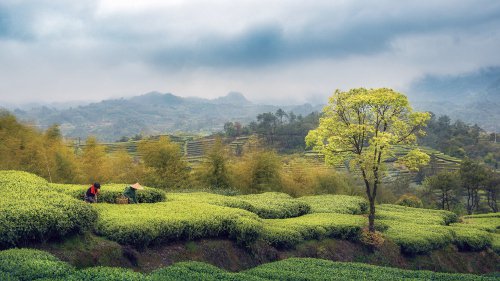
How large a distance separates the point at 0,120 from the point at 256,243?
2566cm

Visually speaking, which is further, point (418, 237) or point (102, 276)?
point (418, 237)

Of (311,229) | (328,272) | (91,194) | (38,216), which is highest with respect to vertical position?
(38,216)

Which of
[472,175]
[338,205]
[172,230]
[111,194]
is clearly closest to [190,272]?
[172,230]

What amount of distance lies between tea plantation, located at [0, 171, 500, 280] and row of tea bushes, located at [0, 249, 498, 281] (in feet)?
0.08

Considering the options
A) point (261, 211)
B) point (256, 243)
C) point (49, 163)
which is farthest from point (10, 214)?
point (49, 163)

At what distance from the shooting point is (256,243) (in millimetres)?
19844

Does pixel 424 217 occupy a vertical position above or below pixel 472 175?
above

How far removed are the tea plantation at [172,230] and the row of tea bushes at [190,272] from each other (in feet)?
0.08

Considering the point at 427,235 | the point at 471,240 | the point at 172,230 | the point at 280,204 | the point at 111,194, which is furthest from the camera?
the point at 471,240

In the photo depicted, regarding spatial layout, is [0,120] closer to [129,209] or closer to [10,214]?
[129,209]

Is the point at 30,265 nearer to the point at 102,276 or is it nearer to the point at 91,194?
the point at 102,276

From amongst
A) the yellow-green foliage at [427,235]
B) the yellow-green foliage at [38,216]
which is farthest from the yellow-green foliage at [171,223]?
the yellow-green foliage at [427,235]

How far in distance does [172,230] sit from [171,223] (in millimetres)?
292

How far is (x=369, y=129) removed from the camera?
23.2 m
